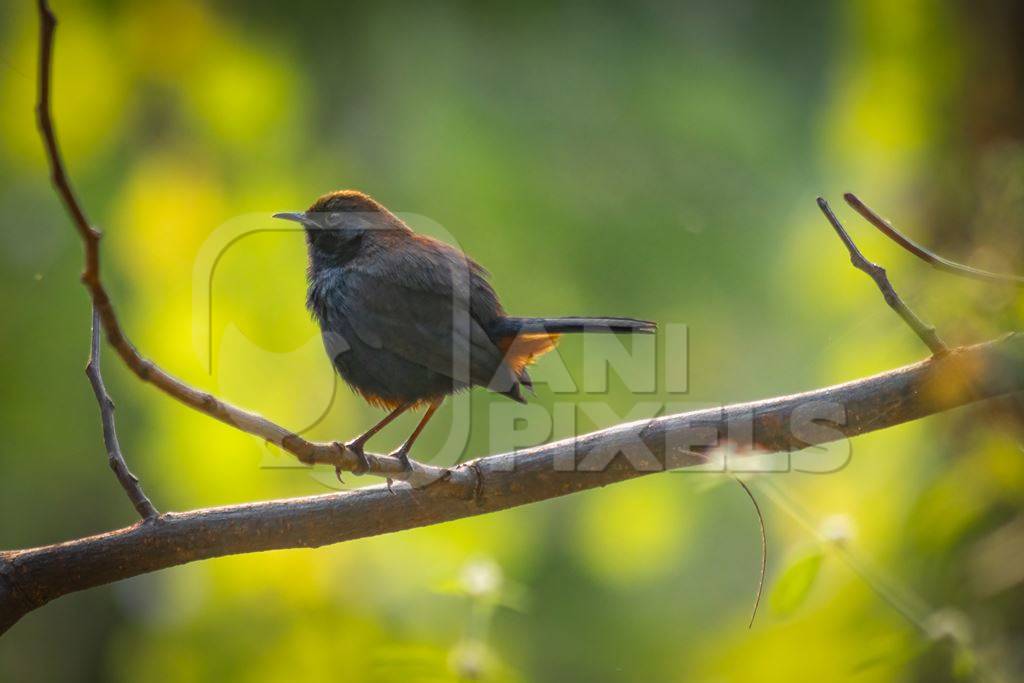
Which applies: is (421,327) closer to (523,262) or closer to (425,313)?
(425,313)

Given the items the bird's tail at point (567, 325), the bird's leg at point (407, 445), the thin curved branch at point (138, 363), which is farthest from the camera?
the bird's tail at point (567, 325)

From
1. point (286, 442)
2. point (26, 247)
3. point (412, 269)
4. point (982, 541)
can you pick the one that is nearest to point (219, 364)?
point (412, 269)

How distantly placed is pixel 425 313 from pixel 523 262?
2135 mm

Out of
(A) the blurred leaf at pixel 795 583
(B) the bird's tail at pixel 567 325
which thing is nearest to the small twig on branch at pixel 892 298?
(A) the blurred leaf at pixel 795 583

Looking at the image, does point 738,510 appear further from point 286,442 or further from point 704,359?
point 286,442

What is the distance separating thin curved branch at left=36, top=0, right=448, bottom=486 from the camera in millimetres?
1812

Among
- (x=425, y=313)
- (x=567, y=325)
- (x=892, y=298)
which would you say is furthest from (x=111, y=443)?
(x=892, y=298)

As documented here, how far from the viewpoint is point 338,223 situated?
4195mm

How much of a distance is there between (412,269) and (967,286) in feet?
6.28

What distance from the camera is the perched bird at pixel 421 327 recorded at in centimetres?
361

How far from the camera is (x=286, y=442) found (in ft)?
7.88

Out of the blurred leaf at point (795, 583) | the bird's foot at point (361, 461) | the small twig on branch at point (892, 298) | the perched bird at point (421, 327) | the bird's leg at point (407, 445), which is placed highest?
the small twig on branch at point (892, 298)

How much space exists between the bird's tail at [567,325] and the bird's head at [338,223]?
2.59ft

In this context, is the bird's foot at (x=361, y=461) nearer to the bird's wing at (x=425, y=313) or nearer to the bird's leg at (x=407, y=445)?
the bird's leg at (x=407, y=445)
